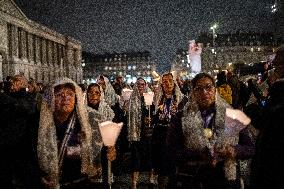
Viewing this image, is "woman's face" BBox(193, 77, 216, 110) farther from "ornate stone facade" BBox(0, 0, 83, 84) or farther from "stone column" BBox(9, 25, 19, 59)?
"stone column" BBox(9, 25, 19, 59)

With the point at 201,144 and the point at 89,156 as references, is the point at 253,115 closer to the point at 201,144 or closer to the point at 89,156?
the point at 201,144

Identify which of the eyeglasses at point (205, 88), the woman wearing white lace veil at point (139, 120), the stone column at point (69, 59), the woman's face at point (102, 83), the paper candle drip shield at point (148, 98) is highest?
the stone column at point (69, 59)

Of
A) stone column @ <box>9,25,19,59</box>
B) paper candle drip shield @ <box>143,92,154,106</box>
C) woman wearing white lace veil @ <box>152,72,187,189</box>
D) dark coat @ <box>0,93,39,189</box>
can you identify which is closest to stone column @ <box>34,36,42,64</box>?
stone column @ <box>9,25,19,59</box>

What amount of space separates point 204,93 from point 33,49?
80.2 meters

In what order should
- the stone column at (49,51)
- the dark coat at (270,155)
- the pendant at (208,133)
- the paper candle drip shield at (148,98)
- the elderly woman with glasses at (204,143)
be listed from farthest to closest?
the stone column at (49,51)
the paper candle drip shield at (148,98)
the pendant at (208,133)
the elderly woman with glasses at (204,143)
the dark coat at (270,155)

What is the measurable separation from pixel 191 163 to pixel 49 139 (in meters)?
1.30

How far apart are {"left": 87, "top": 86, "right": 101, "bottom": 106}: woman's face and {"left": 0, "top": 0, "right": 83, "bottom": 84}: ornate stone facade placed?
44145 millimetres

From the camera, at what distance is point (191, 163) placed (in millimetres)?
3902

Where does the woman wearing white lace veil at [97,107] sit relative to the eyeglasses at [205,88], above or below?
below

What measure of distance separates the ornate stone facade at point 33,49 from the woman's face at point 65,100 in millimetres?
47845

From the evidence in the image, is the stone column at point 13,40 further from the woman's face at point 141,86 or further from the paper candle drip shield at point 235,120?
the paper candle drip shield at point 235,120

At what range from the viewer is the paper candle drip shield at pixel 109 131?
4.16 m

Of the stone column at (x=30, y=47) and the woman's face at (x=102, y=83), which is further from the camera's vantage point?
the stone column at (x=30, y=47)

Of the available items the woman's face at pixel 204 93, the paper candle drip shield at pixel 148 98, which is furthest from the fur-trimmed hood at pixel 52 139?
the paper candle drip shield at pixel 148 98
